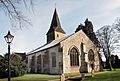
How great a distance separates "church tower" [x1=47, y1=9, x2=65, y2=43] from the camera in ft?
189

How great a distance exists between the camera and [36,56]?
56.2 m

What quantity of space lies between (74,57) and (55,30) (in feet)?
52.1

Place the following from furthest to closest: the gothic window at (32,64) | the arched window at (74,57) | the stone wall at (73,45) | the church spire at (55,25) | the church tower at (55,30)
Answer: the gothic window at (32,64)
the church spire at (55,25)
the church tower at (55,30)
the arched window at (74,57)
the stone wall at (73,45)

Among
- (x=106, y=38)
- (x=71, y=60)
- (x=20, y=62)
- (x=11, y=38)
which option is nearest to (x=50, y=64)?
(x=71, y=60)

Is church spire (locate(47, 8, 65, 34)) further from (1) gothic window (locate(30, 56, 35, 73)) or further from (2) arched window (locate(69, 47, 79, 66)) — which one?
(2) arched window (locate(69, 47, 79, 66))

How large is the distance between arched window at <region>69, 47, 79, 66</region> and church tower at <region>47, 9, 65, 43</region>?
13.5 meters

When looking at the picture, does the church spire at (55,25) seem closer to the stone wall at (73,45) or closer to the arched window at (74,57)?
the stone wall at (73,45)

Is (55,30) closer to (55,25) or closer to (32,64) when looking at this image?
(55,25)

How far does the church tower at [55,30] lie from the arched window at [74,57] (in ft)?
44.4

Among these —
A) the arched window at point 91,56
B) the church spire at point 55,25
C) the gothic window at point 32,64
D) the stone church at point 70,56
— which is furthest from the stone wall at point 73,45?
the gothic window at point 32,64

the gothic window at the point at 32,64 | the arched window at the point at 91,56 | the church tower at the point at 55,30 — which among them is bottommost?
the gothic window at the point at 32,64

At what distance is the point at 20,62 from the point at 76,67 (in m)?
12.6

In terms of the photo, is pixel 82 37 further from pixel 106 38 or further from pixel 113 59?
pixel 113 59

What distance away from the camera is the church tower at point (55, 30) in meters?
57.7
